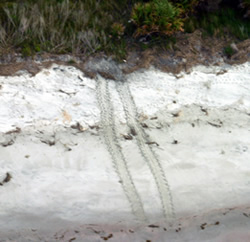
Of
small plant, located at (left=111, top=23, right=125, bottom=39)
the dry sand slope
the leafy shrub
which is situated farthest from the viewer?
small plant, located at (left=111, top=23, right=125, bottom=39)

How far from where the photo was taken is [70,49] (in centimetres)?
341

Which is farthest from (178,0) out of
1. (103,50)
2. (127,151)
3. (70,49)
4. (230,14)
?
(127,151)

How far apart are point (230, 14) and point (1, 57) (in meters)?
2.60

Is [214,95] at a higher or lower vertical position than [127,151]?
higher

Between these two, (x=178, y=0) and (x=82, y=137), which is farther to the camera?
(x=178, y=0)

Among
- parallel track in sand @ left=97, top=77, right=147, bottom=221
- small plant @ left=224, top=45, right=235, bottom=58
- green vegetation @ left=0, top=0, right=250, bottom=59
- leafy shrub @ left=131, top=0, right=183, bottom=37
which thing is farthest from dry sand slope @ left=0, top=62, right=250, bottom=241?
leafy shrub @ left=131, top=0, right=183, bottom=37

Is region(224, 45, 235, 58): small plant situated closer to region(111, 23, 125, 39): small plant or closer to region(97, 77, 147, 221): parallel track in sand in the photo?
region(111, 23, 125, 39): small plant

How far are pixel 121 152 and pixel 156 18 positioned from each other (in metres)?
1.44

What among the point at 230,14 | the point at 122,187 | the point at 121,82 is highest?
the point at 230,14

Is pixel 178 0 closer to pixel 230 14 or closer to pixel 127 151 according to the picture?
pixel 230 14

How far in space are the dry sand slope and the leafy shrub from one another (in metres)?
0.45

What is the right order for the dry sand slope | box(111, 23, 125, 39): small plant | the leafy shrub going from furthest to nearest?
1. box(111, 23, 125, 39): small plant
2. the leafy shrub
3. the dry sand slope

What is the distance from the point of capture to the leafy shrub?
11.0 ft

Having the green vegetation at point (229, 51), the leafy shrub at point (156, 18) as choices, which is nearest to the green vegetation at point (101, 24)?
the leafy shrub at point (156, 18)
